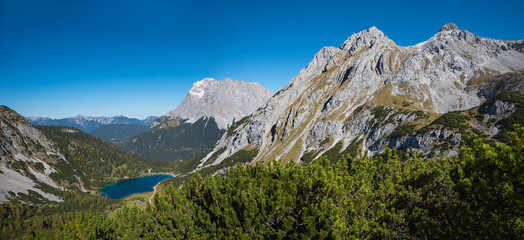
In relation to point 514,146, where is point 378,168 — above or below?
below

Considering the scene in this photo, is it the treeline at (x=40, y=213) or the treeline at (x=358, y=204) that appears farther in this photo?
the treeline at (x=40, y=213)

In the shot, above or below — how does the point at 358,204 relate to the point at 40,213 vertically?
above

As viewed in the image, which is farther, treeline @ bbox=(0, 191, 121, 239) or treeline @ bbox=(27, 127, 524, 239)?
treeline @ bbox=(0, 191, 121, 239)

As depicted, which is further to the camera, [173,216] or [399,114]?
[399,114]

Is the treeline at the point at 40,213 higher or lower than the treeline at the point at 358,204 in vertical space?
lower

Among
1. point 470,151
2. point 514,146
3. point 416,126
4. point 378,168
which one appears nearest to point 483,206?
point 514,146

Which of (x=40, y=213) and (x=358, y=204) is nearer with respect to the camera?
(x=358, y=204)

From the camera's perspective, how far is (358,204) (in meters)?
17.9

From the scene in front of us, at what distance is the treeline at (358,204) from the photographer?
1055cm

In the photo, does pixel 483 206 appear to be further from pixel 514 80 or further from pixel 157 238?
pixel 514 80

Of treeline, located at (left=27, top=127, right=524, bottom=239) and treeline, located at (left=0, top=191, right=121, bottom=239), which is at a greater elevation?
treeline, located at (left=27, top=127, right=524, bottom=239)

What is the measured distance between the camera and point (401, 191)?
18891 mm

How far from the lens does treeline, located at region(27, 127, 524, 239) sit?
1055 centimetres

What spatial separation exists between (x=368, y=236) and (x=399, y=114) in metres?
205
